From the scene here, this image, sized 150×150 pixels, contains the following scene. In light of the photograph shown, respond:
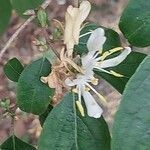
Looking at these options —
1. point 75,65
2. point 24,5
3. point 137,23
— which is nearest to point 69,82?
point 75,65

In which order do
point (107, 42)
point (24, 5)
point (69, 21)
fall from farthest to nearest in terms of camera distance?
point (24, 5) < point (107, 42) < point (69, 21)

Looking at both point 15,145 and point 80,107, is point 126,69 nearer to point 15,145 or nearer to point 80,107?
point 80,107

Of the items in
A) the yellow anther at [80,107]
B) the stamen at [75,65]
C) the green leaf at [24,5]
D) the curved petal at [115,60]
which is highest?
the green leaf at [24,5]

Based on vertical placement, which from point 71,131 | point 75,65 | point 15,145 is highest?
point 75,65

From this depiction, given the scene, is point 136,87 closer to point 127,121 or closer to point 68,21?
point 127,121

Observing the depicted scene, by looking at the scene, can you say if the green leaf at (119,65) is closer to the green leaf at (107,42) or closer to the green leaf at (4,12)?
the green leaf at (107,42)

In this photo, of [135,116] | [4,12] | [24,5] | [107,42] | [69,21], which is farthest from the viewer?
[4,12]

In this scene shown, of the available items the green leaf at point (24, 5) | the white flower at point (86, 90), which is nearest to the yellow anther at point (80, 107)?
the white flower at point (86, 90)

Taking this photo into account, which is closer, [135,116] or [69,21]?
[135,116]
